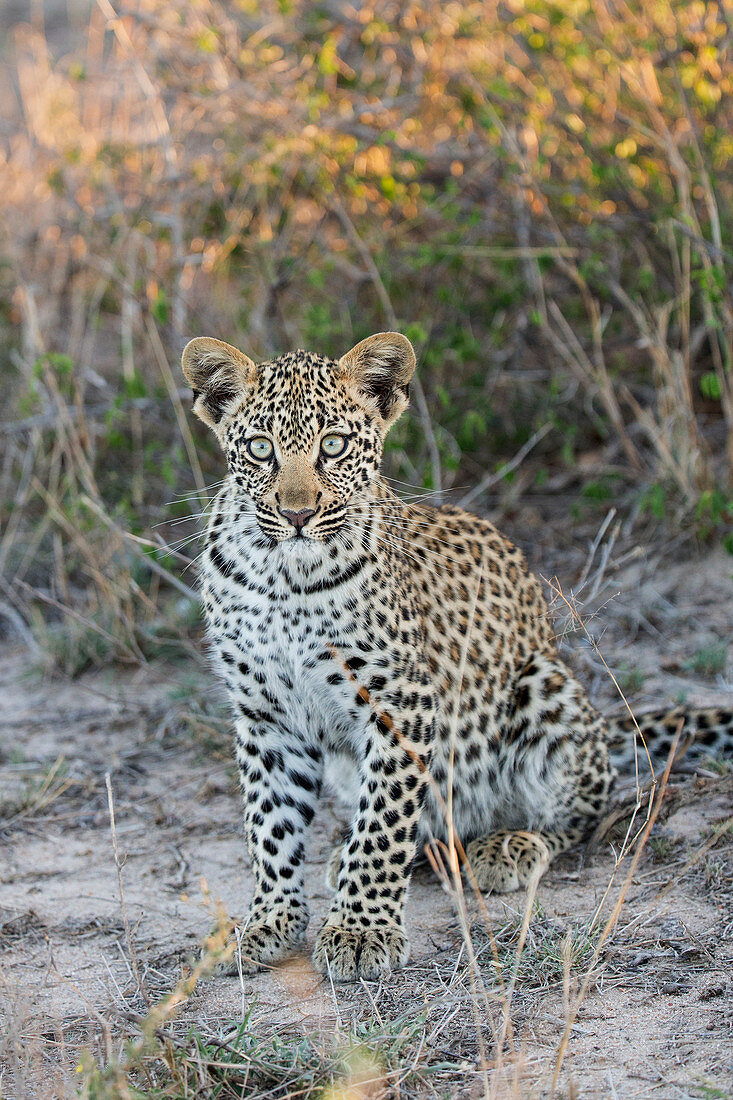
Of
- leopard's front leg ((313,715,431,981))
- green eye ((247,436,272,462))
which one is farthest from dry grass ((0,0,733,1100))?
green eye ((247,436,272,462))

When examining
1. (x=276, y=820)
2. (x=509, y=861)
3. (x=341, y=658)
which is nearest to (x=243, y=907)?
(x=276, y=820)

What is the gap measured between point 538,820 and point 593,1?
5164mm

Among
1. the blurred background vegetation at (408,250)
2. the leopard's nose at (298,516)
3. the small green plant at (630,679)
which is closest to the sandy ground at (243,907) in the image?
the small green plant at (630,679)

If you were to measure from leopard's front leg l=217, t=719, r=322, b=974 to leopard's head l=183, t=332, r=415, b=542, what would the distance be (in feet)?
2.61

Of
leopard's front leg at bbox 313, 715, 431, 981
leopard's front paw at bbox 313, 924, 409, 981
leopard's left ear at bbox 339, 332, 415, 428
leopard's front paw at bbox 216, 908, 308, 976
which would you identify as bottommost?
leopard's front paw at bbox 216, 908, 308, 976

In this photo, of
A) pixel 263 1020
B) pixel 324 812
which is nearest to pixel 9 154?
pixel 324 812

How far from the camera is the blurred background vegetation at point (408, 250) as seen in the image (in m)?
7.01

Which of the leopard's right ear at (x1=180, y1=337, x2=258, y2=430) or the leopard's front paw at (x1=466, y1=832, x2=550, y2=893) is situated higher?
the leopard's right ear at (x1=180, y1=337, x2=258, y2=430)

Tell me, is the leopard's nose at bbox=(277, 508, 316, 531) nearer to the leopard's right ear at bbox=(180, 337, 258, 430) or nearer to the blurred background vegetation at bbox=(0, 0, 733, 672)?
the leopard's right ear at bbox=(180, 337, 258, 430)

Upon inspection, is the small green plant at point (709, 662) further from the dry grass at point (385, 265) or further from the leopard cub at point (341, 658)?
the leopard cub at point (341, 658)

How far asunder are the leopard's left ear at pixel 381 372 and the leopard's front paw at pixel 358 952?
173 centimetres

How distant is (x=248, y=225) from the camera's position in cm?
817

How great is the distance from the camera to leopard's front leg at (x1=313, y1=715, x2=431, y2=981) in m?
3.92

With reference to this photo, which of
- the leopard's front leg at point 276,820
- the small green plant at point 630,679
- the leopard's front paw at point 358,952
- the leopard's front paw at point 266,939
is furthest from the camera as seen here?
the small green plant at point 630,679
